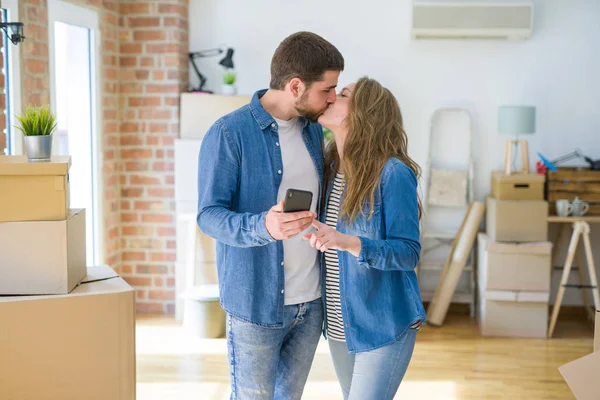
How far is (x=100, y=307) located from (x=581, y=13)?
4.25 metres

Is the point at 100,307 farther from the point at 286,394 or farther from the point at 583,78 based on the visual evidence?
the point at 583,78

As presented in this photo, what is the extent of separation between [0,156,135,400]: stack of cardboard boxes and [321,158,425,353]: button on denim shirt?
0.76 m

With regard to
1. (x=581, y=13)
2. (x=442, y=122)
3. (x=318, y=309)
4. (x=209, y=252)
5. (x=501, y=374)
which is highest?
(x=581, y=13)

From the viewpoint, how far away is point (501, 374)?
434 cm

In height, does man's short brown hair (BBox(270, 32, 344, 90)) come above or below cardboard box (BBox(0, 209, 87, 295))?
above

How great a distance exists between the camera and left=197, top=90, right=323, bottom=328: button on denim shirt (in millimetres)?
2156

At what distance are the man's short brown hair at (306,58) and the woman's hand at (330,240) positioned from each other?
1.45 ft

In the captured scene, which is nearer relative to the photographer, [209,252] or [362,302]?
[362,302]

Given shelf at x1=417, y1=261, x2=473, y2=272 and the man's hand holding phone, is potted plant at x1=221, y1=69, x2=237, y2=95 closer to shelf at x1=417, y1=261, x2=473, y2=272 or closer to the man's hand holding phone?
shelf at x1=417, y1=261, x2=473, y2=272

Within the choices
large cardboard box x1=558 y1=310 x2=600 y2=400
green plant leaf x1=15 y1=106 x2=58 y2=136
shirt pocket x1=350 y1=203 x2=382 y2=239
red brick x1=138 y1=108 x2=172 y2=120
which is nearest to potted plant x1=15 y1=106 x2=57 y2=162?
green plant leaf x1=15 y1=106 x2=58 y2=136

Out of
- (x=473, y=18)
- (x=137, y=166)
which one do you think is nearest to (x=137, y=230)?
(x=137, y=166)

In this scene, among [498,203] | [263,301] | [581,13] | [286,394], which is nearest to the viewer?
[263,301]

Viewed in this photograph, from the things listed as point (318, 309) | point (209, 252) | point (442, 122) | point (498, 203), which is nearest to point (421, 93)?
point (442, 122)

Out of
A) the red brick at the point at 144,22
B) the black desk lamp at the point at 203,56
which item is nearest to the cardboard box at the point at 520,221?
the black desk lamp at the point at 203,56
